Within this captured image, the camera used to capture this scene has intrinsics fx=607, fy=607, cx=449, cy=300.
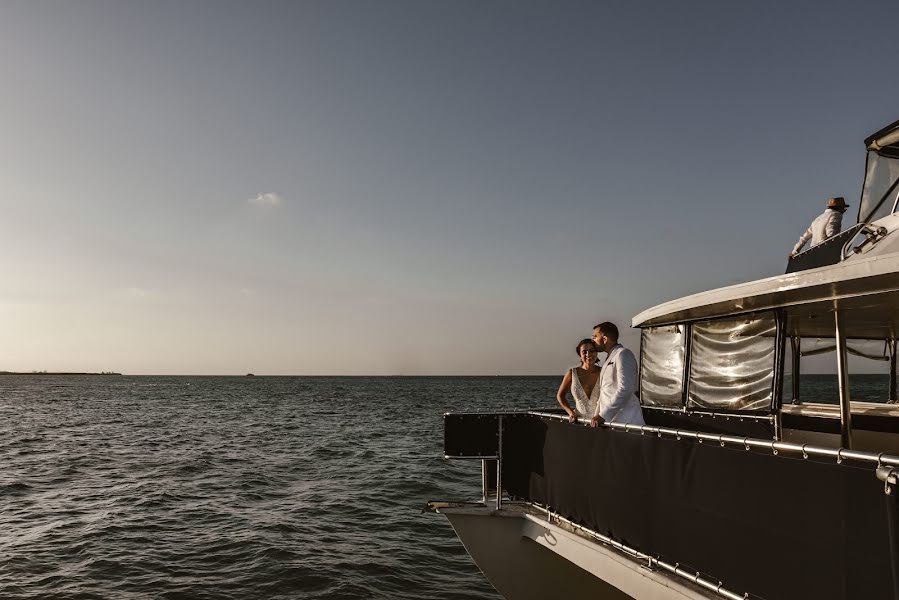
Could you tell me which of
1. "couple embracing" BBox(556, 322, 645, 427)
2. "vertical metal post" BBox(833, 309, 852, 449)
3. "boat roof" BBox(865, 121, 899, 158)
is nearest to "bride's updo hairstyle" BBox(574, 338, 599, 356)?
"couple embracing" BBox(556, 322, 645, 427)

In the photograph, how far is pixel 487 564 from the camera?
7.38 metres

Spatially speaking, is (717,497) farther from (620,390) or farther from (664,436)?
(620,390)

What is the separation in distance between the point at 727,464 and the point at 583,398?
9.96 ft

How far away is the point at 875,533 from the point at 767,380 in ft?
11.6

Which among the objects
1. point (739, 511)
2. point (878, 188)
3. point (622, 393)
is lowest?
point (739, 511)

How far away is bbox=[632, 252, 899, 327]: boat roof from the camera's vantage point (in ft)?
15.8

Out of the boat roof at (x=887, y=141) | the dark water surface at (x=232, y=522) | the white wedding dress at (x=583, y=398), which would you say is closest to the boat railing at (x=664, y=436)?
the white wedding dress at (x=583, y=398)

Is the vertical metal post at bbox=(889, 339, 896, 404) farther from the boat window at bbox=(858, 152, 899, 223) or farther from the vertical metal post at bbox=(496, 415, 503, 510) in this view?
the vertical metal post at bbox=(496, 415, 503, 510)

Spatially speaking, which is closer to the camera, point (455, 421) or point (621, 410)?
point (621, 410)

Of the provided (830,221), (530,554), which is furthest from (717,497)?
(830,221)

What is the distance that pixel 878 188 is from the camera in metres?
8.58

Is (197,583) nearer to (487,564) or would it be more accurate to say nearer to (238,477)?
(487,564)

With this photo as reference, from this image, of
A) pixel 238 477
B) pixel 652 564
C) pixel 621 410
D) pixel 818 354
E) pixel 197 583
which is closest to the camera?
pixel 652 564

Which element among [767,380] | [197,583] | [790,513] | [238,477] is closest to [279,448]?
[238,477]
